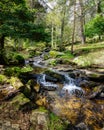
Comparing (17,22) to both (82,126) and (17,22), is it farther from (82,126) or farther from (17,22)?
(82,126)

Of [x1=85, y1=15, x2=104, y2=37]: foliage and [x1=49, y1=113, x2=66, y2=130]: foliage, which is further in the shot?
[x1=85, y1=15, x2=104, y2=37]: foliage

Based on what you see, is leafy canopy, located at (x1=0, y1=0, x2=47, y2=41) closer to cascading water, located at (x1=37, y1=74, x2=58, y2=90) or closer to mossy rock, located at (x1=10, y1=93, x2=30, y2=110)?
cascading water, located at (x1=37, y1=74, x2=58, y2=90)

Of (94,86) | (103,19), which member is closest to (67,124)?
(94,86)

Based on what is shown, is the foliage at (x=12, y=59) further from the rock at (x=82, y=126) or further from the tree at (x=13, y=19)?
the rock at (x=82, y=126)

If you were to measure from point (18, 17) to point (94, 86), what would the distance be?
5.43 meters

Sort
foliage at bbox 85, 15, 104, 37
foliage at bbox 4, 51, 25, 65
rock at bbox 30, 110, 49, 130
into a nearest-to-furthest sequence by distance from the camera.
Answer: rock at bbox 30, 110, 49, 130 < foliage at bbox 4, 51, 25, 65 < foliage at bbox 85, 15, 104, 37

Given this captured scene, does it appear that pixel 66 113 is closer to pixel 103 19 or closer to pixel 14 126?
pixel 14 126

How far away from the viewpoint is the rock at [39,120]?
5902 millimetres

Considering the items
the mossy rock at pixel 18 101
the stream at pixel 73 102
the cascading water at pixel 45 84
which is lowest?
the stream at pixel 73 102

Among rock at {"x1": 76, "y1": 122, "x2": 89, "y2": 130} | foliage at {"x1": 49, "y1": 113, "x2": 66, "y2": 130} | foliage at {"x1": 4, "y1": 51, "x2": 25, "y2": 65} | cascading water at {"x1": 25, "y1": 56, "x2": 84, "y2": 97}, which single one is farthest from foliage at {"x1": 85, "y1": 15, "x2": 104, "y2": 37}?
foliage at {"x1": 49, "y1": 113, "x2": 66, "y2": 130}

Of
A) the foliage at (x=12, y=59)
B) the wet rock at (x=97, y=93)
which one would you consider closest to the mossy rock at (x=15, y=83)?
the wet rock at (x=97, y=93)

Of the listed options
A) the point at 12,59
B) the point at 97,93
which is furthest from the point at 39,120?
the point at 12,59

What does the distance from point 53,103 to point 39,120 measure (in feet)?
6.76

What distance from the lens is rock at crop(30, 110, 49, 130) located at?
19.4ft
